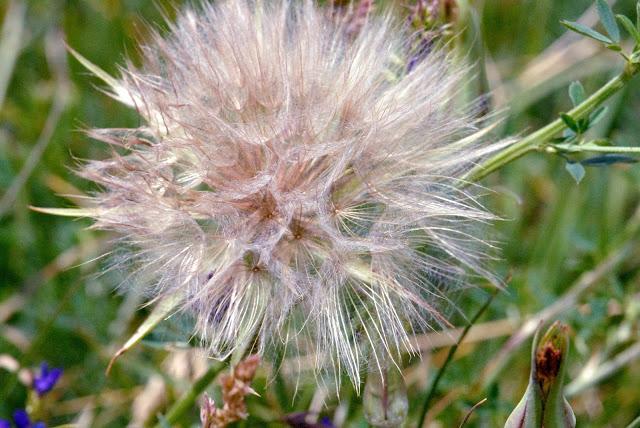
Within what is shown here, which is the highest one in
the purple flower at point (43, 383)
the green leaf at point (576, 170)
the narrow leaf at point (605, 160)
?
the green leaf at point (576, 170)

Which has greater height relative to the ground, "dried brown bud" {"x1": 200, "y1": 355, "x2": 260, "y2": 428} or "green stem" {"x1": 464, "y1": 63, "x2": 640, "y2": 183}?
"green stem" {"x1": 464, "y1": 63, "x2": 640, "y2": 183}

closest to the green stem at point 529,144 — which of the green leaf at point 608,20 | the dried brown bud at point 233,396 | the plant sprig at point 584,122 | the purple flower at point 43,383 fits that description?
the plant sprig at point 584,122

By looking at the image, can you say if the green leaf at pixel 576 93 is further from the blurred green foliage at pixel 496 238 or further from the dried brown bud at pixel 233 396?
the dried brown bud at pixel 233 396

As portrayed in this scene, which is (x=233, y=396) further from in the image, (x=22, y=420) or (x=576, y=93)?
(x=576, y=93)

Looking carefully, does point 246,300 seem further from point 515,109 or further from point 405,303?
point 515,109

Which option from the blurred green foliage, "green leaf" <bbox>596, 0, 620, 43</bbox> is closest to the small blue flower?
the blurred green foliage

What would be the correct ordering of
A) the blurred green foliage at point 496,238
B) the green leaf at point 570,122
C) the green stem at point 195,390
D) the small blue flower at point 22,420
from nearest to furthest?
the green leaf at point 570,122 < the green stem at point 195,390 < the small blue flower at point 22,420 < the blurred green foliage at point 496,238

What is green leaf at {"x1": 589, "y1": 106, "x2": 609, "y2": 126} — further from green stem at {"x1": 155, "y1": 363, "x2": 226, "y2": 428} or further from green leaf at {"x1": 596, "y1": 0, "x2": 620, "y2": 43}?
green stem at {"x1": 155, "y1": 363, "x2": 226, "y2": 428}
